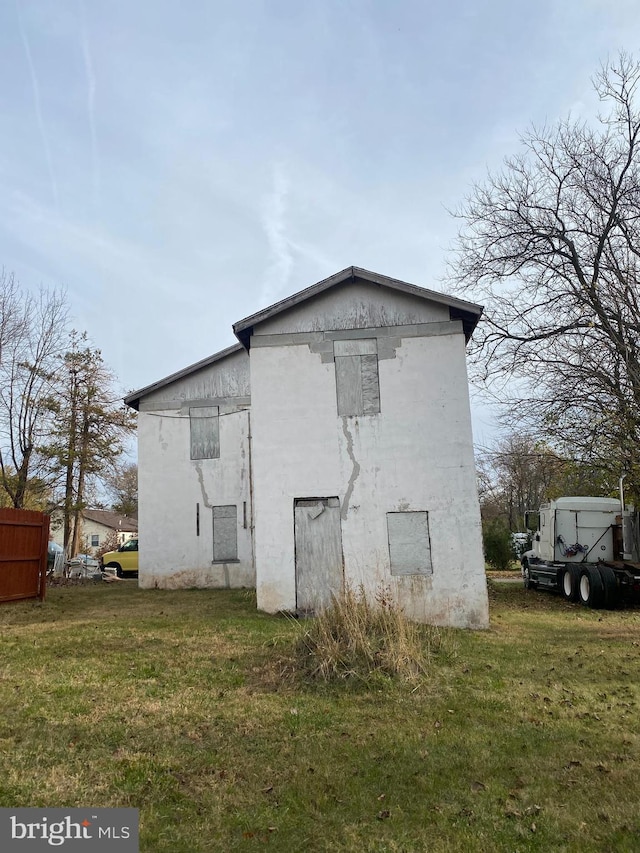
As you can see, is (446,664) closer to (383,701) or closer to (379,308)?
(383,701)

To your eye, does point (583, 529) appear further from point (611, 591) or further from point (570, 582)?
point (611, 591)

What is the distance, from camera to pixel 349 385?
42.5 ft

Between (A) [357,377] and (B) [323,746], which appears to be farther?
(A) [357,377]

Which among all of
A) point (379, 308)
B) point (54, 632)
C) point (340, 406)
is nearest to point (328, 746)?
point (54, 632)

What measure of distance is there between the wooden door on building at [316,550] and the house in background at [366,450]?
0.07 ft

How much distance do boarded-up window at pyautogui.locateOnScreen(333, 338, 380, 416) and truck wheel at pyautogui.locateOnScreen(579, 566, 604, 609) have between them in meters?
7.46

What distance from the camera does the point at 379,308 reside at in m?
13.1

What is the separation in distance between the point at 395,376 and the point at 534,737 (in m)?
8.18

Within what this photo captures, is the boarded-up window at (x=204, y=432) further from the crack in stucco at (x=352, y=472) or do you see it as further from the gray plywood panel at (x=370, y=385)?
the gray plywood panel at (x=370, y=385)

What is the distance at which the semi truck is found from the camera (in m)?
15.4

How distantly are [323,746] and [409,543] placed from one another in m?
7.12

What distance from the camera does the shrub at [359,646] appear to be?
7281mm

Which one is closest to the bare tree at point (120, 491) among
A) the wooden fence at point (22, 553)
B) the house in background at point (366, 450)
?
the wooden fence at point (22, 553)

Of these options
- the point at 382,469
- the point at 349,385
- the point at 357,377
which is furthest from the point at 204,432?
the point at 382,469
